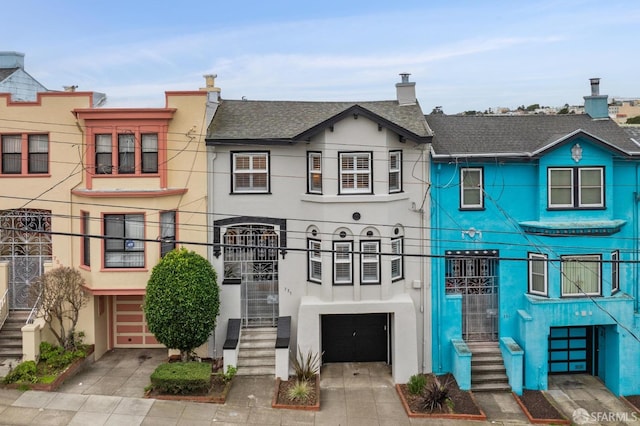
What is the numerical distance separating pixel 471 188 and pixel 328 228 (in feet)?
15.2

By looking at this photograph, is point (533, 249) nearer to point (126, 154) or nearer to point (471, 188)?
point (471, 188)

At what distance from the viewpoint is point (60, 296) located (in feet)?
55.5

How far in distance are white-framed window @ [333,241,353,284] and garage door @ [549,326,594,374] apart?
7.07 metres

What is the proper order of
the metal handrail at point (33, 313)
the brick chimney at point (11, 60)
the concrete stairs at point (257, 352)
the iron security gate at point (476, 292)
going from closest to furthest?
the concrete stairs at point (257, 352) < the metal handrail at point (33, 313) < the iron security gate at point (476, 292) < the brick chimney at point (11, 60)

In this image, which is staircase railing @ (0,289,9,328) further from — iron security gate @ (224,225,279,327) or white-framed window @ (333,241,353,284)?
white-framed window @ (333,241,353,284)

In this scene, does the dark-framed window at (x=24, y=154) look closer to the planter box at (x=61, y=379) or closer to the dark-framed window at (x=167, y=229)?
the dark-framed window at (x=167, y=229)

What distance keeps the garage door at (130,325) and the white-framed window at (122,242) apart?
7.41 ft

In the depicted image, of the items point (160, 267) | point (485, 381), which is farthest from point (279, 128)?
point (485, 381)

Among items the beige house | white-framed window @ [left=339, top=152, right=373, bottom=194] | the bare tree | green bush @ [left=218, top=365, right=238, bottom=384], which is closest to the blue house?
white-framed window @ [left=339, top=152, right=373, bottom=194]

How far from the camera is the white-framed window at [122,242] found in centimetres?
1778

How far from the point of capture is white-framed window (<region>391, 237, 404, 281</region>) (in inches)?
715

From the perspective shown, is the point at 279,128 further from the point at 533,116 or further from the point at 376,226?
the point at 533,116

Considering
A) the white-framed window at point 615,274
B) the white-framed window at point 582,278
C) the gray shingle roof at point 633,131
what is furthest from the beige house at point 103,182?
the gray shingle roof at point 633,131

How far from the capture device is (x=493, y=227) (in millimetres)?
18422
